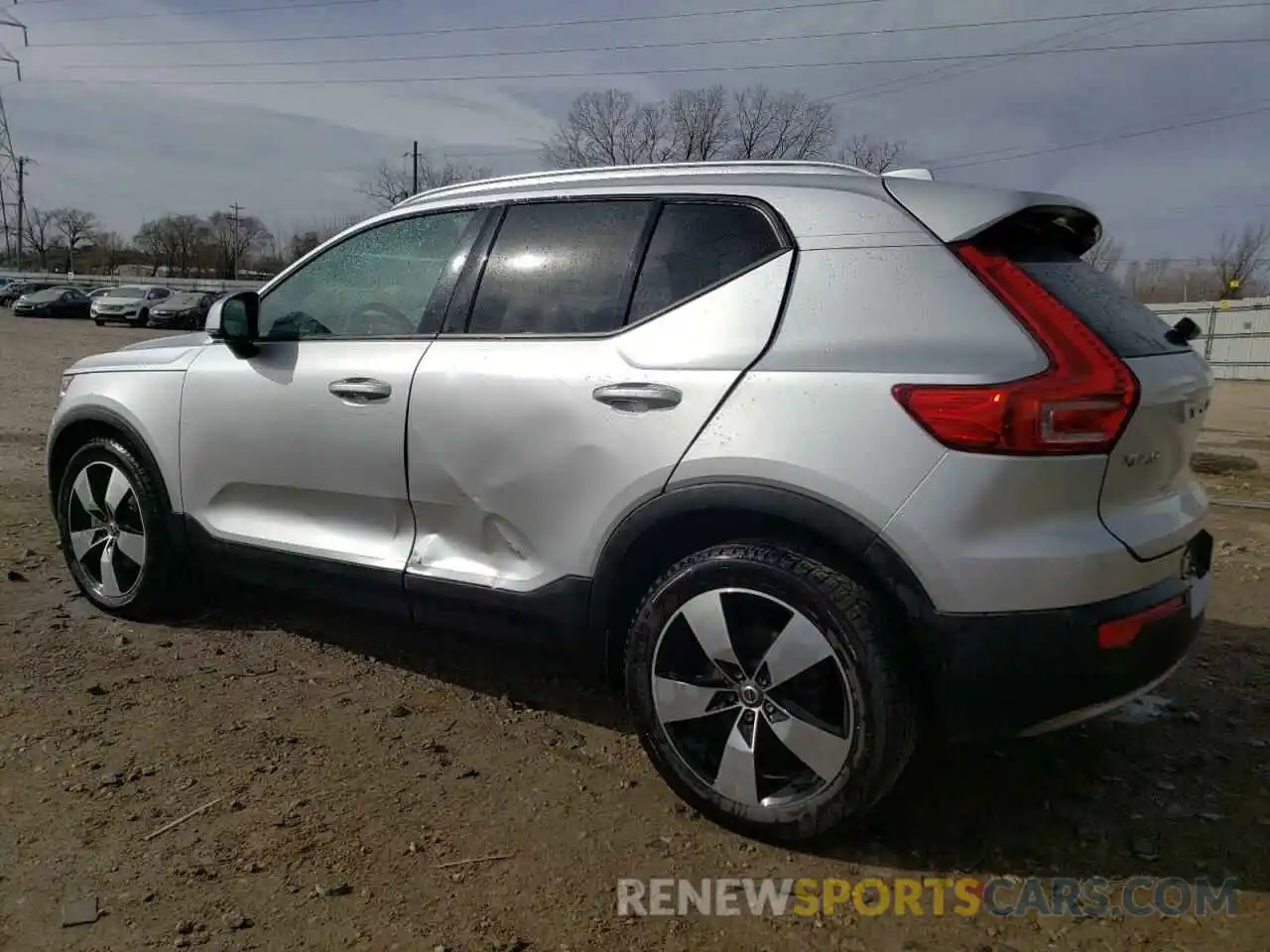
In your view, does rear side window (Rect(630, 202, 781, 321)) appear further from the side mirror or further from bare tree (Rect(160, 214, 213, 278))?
bare tree (Rect(160, 214, 213, 278))

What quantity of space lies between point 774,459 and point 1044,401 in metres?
0.66

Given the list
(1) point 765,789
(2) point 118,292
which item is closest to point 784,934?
(1) point 765,789

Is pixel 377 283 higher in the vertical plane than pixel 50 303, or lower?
higher

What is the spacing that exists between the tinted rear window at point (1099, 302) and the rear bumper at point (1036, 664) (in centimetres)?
65

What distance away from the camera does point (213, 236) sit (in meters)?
85.4

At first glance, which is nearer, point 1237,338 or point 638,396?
point 638,396

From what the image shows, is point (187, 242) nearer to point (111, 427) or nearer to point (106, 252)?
point (106, 252)

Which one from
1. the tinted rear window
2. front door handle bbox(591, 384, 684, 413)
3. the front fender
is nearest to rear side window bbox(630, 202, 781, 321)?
front door handle bbox(591, 384, 684, 413)

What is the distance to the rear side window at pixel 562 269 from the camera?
3088 mm

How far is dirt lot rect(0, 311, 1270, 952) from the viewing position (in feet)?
7.83

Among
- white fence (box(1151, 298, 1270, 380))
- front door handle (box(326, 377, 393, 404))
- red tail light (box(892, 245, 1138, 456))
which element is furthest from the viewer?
white fence (box(1151, 298, 1270, 380))

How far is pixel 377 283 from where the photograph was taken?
12.2ft

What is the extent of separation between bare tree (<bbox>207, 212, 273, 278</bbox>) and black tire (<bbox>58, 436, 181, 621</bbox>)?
265ft

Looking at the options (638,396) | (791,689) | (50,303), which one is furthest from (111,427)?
(50,303)
